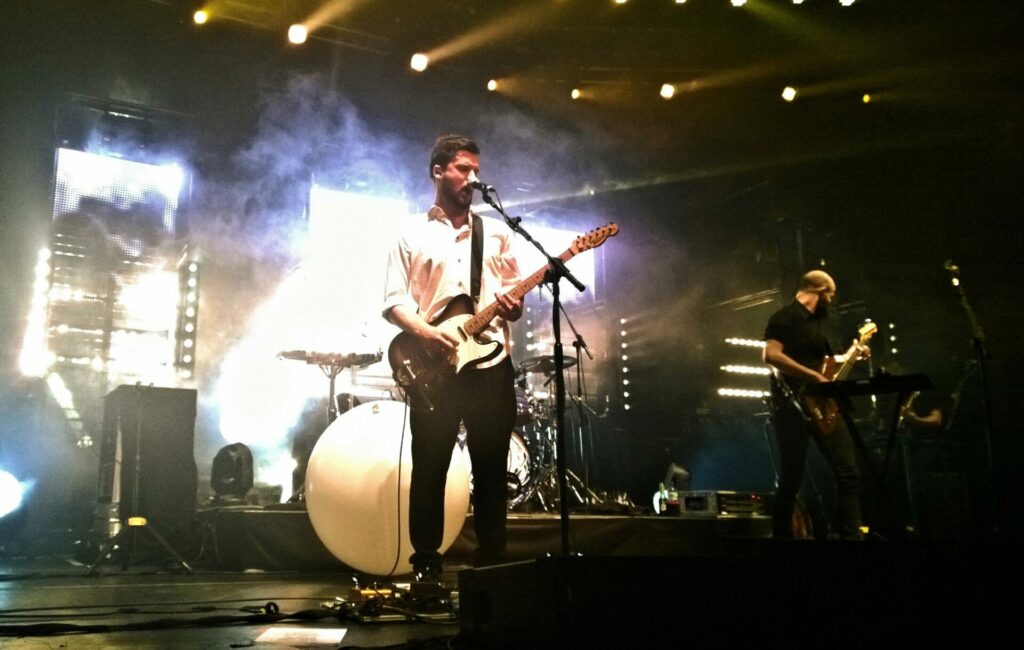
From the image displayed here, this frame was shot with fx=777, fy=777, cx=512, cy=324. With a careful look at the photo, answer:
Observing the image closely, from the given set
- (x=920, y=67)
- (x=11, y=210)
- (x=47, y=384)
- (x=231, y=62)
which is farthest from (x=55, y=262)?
(x=920, y=67)

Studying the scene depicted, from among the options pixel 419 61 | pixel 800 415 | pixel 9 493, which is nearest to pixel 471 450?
pixel 800 415

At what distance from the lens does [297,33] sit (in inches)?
336

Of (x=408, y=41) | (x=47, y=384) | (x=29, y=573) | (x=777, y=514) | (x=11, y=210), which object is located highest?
(x=408, y=41)

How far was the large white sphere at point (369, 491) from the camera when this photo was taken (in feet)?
13.0

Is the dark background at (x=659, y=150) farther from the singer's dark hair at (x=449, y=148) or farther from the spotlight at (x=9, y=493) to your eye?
the singer's dark hair at (x=449, y=148)

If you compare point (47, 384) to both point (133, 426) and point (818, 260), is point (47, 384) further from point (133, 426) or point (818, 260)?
point (818, 260)

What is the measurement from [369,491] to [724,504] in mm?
4038

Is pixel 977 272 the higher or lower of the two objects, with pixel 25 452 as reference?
higher

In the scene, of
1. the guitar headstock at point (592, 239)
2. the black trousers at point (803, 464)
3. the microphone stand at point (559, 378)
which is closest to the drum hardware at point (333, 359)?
the black trousers at point (803, 464)

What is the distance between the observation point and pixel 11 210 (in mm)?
8594

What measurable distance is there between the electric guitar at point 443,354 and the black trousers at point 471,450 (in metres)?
0.05

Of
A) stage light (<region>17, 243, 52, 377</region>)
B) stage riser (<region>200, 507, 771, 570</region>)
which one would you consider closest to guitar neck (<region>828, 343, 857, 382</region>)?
stage riser (<region>200, 507, 771, 570</region>)

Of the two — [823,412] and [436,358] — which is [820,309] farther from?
[436,358]

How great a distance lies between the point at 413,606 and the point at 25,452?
6.74 meters
